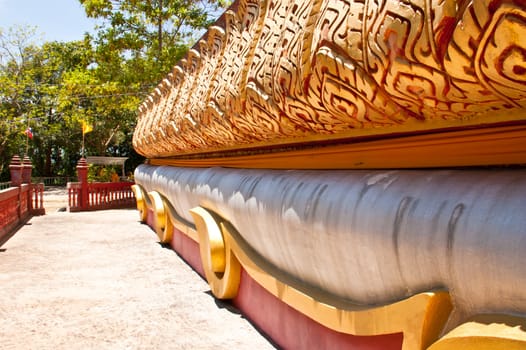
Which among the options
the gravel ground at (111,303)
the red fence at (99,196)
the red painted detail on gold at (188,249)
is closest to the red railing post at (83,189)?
the red fence at (99,196)

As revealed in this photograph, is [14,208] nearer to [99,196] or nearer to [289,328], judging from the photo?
[99,196]

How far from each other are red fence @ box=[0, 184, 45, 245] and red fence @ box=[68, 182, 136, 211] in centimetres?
76

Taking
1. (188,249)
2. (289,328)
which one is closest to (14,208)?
(188,249)

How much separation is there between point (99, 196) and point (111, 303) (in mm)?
8236

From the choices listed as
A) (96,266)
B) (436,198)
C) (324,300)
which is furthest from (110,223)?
(436,198)

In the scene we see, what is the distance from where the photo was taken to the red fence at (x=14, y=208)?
608 centimetres

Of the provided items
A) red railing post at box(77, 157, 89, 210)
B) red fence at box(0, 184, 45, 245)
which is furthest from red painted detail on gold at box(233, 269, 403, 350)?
red railing post at box(77, 157, 89, 210)

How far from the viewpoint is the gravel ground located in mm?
2148

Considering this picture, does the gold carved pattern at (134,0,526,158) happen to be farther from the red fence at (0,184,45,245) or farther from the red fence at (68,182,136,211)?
the red fence at (68,182,136,211)

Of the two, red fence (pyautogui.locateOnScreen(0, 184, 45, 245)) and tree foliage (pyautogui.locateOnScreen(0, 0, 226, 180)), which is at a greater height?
tree foliage (pyautogui.locateOnScreen(0, 0, 226, 180))

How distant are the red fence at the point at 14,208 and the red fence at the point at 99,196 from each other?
0.76 metres

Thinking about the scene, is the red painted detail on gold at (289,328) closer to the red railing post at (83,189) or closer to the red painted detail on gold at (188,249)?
the red painted detail on gold at (188,249)

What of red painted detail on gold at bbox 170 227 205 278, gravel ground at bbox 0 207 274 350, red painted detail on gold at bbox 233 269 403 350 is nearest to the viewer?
red painted detail on gold at bbox 233 269 403 350

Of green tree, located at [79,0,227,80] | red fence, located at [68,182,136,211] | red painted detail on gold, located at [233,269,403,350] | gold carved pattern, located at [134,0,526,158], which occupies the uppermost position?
green tree, located at [79,0,227,80]
